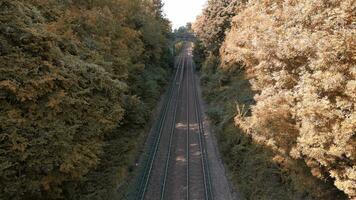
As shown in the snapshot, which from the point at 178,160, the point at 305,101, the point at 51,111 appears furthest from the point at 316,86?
the point at 178,160

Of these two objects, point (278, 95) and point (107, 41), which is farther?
point (107, 41)

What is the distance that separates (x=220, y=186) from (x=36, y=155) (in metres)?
11.3

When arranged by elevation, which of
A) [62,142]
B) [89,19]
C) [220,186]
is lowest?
[220,186]

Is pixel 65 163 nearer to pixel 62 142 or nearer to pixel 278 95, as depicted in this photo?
pixel 62 142

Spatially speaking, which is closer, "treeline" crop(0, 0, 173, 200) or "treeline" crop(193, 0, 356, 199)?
"treeline" crop(193, 0, 356, 199)

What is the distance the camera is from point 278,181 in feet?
55.2

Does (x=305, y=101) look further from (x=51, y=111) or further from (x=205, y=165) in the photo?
(x=205, y=165)

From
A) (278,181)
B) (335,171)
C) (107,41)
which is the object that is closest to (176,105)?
(107,41)

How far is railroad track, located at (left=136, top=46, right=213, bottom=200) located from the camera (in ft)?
60.1

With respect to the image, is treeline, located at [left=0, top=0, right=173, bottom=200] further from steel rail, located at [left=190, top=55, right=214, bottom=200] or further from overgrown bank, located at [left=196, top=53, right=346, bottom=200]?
overgrown bank, located at [left=196, top=53, right=346, bottom=200]

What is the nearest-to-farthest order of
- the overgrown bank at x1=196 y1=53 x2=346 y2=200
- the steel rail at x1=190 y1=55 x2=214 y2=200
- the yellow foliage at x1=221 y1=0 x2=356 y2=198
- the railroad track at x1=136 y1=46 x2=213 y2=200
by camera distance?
the yellow foliage at x1=221 y1=0 x2=356 y2=198, the overgrown bank at x1=196 y1=53 x2=346 y2=200, the steel rail at x1=190 y1=55 x2=214 y2=200, the railroad track at x1=136 y1=46 x2=213 y2=200

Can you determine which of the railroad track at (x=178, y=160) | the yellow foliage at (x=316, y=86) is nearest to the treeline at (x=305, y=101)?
the yellow foliage at (x=316, y=86)

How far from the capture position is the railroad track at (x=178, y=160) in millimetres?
18328

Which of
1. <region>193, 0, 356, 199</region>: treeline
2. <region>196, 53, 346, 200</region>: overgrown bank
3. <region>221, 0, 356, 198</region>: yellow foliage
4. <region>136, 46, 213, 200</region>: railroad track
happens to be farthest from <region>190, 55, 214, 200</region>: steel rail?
<region>221, 0, 356, 198</region>: yellow foliage
